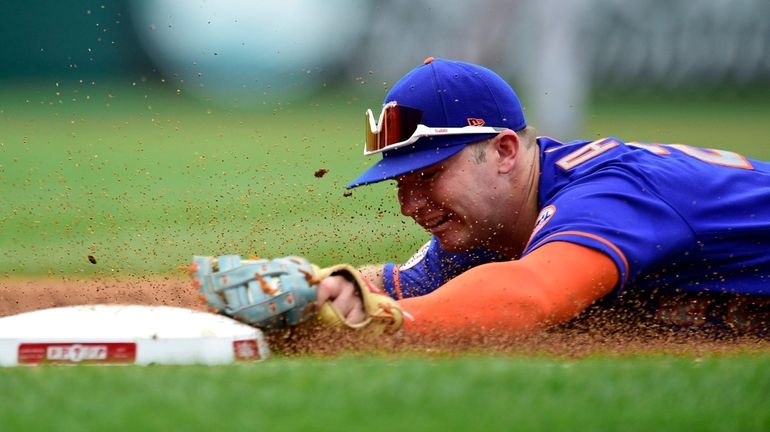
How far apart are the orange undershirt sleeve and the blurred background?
6.84m

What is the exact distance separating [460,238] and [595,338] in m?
0.67

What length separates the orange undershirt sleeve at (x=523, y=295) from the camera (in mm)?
3301

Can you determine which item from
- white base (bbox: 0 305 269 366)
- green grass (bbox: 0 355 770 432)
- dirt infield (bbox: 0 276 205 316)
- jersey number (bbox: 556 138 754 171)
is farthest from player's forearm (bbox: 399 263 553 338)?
dirt infield (bbox: 0 276 205 316)

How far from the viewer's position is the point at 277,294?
A: 324 cm

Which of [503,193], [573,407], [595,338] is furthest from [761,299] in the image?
[573,407]

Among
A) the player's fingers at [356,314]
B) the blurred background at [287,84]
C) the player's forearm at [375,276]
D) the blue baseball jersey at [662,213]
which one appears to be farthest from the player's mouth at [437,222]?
the blurred background at [287,84]

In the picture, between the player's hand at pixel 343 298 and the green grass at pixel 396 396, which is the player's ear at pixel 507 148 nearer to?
the player's hand at pixel 343 298

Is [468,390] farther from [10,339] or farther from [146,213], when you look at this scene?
[146,213]

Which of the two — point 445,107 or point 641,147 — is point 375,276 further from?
point 641,147

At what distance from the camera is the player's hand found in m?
3.38

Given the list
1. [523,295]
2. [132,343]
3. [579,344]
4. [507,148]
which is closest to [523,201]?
[507,148]

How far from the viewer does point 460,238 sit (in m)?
4.12

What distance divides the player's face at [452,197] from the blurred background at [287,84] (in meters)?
6.11

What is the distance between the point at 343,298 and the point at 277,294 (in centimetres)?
24
